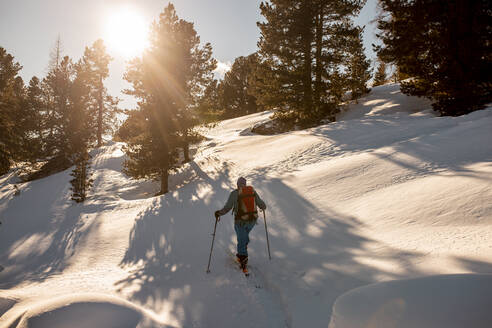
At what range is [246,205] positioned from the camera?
17.1 feet

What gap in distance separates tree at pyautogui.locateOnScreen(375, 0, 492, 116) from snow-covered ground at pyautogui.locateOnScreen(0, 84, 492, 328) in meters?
2.19

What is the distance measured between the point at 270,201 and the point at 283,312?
4.59 m

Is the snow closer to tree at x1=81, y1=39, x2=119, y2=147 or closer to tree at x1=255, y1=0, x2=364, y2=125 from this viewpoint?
tree at x1=255, y1=0, x2=364, y2=125

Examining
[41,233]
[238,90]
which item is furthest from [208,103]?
[238,90]

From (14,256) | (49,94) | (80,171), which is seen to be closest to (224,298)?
(14,256)

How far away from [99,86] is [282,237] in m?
32.5

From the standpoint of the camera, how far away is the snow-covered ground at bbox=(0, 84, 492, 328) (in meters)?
3.55

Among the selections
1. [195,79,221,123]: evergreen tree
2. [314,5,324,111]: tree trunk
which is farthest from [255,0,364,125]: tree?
[195,79,221,123]: evergreen tree

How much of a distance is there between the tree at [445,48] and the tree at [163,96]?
37.8ft

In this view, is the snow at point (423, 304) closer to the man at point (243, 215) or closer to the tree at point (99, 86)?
the man at point (243, 215)

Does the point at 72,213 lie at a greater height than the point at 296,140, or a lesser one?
lesser

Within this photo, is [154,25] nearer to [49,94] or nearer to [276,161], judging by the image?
[276,161]

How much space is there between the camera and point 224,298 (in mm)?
4258

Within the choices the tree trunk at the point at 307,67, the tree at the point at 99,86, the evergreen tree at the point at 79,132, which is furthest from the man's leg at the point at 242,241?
the tree at the point at 99,86
